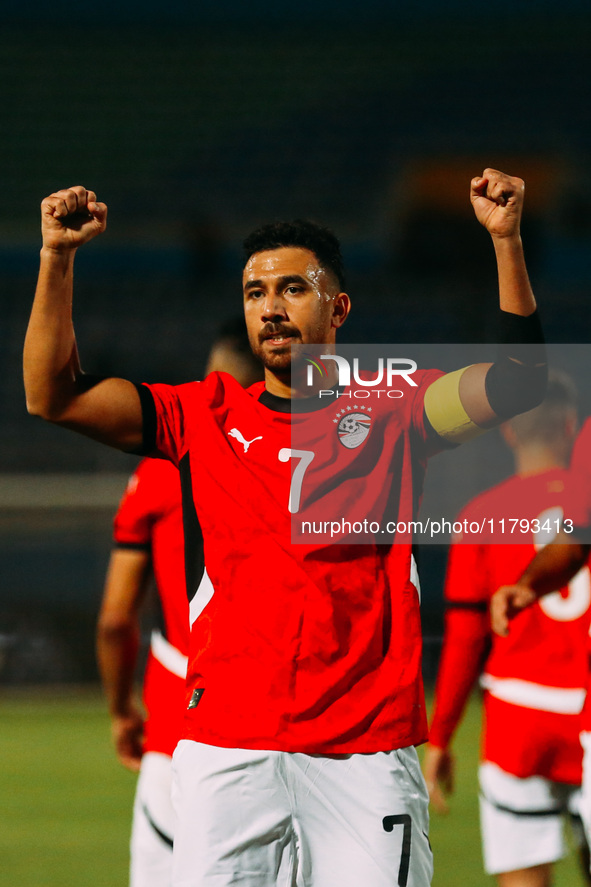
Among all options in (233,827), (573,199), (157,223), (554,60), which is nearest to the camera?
(233,827)

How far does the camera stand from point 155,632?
10.4ft

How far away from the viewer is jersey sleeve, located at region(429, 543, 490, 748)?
136 inches

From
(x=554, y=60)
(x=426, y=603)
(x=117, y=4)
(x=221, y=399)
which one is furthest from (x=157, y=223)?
(x=221, y=399)

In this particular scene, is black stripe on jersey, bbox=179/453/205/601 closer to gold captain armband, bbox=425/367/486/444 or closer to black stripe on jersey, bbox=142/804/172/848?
gold captain armband, bbox=425/367/486/444

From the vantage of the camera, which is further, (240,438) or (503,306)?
(240,438)

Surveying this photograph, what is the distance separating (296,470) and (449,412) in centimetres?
31

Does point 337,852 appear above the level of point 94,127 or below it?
below

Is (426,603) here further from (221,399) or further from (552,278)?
(221,399)

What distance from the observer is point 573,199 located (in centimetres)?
1454

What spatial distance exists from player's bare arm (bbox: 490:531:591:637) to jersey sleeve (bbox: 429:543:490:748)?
0.51 m

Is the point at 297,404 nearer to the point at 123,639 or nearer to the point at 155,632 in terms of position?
the point at 155,632

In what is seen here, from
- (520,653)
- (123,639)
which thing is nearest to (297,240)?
(123,639)

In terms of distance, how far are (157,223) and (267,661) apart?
14.2 meters

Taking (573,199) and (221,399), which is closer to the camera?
(221,399)
